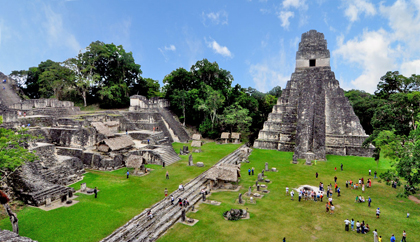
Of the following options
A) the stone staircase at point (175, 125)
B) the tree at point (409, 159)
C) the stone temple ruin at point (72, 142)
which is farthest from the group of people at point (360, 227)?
the stone staircase at point (175, 125)

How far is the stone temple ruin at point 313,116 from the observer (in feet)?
81.5

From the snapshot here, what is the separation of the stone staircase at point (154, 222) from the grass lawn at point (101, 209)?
41cm

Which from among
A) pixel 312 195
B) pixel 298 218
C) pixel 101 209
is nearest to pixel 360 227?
pixel 298 218

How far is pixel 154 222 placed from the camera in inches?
443

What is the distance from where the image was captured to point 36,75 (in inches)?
1441

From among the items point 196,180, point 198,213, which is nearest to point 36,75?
point 196,180

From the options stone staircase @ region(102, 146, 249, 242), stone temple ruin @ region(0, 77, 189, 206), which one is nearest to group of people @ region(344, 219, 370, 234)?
stone staircase @ region(102, 146, 249, 242)

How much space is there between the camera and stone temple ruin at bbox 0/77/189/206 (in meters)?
13.2

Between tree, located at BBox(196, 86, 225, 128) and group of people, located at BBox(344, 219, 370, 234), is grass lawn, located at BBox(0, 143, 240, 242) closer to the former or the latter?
group of people, located at BBox(344, 219, 370, 234)

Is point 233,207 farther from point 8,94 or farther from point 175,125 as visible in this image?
point 8,94

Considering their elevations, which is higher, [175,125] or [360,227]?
[175,125]

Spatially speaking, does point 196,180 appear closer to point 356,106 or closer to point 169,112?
point 169,112

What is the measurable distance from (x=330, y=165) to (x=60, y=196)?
69.4 feet

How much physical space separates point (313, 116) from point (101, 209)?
944 inches
